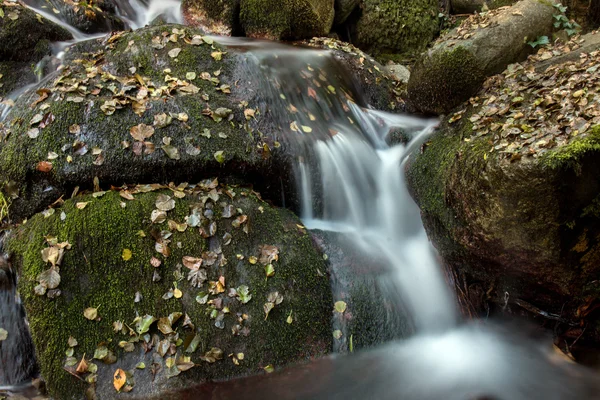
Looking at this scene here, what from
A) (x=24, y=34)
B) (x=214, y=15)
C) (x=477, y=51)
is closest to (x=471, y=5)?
(x=477, y=51)

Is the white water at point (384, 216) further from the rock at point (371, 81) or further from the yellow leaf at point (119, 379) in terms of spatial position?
the yellow leaf at point (119, 379)

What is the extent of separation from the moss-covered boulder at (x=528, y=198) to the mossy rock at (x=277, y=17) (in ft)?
14.6

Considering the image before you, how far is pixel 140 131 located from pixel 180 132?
362mm

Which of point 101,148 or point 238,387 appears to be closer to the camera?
point 238,387

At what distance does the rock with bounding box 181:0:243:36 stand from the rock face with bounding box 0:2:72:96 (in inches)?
95.0

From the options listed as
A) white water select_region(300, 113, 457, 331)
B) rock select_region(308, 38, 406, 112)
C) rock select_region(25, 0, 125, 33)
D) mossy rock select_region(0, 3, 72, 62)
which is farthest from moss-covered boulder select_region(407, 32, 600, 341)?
rock select_region(25, 0, 125, 33)

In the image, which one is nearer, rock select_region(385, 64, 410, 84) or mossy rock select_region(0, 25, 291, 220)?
mossy rock select_region(0, 25, 291, 220)

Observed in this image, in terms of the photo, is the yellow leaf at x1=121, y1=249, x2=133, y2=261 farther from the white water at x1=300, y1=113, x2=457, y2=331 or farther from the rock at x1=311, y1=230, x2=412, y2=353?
the white water at x1=300, y1=113, x2=457, y2=331

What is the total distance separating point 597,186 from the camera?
10.6 feet

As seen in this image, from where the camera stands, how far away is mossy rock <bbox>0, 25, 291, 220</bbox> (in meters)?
3.90

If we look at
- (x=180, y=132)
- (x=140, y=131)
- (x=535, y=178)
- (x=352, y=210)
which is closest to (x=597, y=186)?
(x=535, y=178)

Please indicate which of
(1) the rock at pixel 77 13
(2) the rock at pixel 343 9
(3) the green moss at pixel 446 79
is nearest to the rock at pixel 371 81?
(3) the green moss at pixel 446 79

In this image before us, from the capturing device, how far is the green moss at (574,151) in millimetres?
3072

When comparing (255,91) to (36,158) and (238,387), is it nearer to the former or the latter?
(36,158)
